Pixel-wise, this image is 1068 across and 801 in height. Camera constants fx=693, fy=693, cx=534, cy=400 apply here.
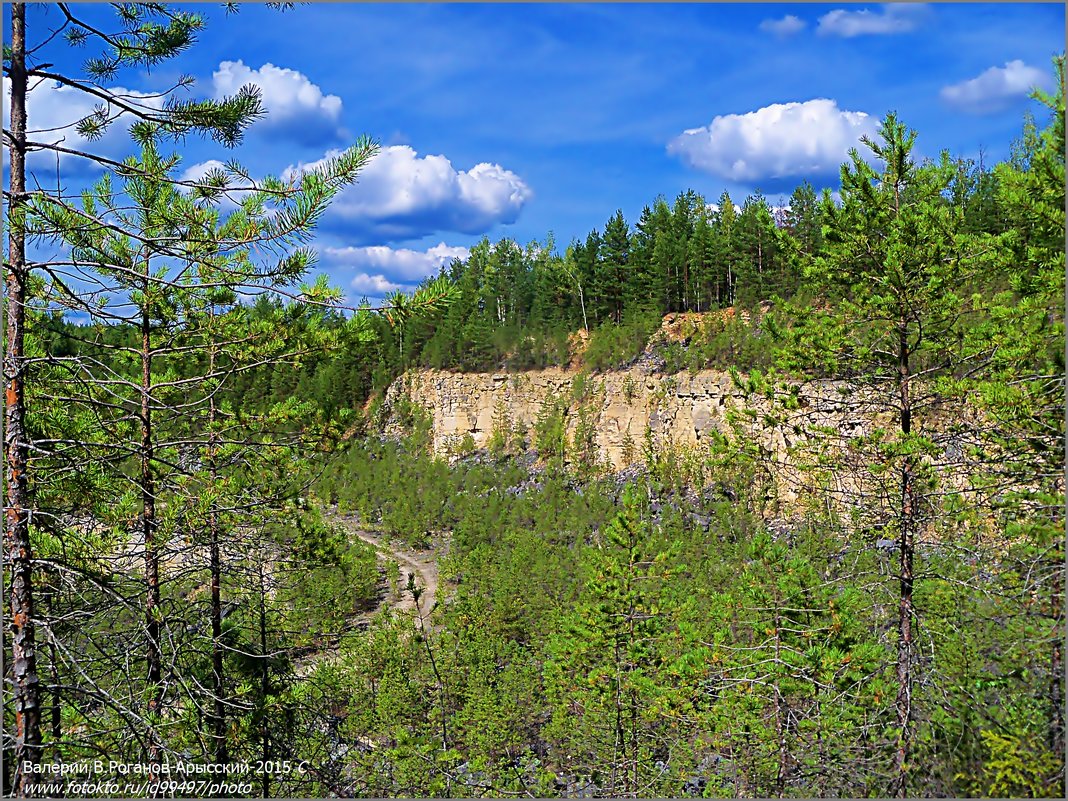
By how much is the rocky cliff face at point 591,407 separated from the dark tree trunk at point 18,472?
26009 millimetres

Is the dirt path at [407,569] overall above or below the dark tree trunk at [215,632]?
below

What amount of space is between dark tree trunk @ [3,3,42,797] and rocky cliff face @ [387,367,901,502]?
2601cm

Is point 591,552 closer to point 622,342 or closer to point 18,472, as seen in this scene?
point 18,472

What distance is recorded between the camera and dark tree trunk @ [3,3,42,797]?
3.51 metres

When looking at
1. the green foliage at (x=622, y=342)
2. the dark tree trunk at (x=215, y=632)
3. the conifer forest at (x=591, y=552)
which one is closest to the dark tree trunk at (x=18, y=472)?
the conifer forest at (x=591, y=552)

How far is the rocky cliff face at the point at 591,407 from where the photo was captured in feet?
106

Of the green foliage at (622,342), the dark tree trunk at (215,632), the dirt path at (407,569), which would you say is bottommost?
the dirt path at (407,569)

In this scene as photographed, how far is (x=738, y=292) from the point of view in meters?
34.1

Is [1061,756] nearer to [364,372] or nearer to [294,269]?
[294,269]

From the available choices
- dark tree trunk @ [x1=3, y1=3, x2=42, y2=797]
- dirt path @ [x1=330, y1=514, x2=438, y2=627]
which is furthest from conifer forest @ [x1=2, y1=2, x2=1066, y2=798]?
dirt path @ [x1=330, y1=514, x2=438, y2=627]

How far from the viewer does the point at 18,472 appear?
360 centimetres

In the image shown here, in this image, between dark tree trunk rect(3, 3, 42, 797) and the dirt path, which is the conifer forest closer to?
dark tree trunk rect(3, 3, 42, 797)

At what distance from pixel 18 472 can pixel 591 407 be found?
3305cm

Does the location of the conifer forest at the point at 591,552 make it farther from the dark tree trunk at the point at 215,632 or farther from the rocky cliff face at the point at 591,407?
the rocky cliff face at the point at 591,407
